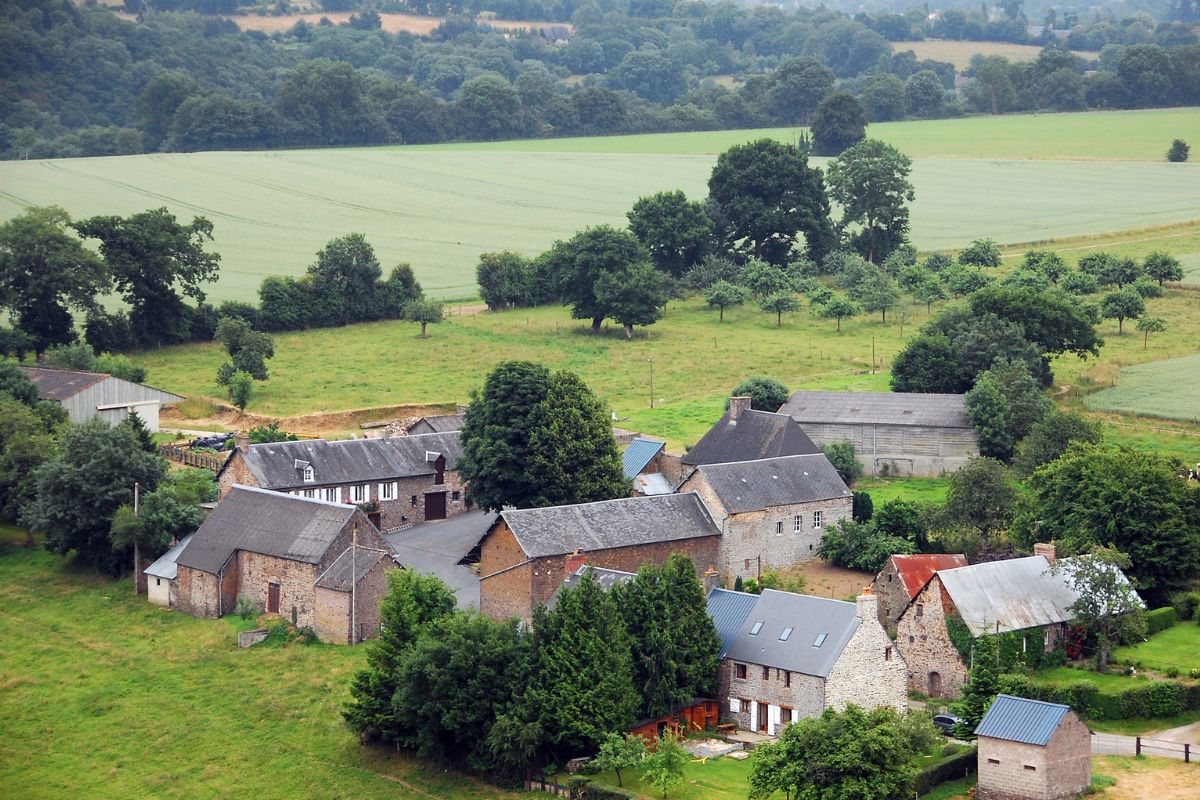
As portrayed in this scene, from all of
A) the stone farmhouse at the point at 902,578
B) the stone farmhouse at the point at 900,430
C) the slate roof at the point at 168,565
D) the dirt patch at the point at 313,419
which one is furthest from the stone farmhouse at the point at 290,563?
the stone farmhouse at the point at 900,430

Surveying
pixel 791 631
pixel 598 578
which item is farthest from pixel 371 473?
pixel 791 631

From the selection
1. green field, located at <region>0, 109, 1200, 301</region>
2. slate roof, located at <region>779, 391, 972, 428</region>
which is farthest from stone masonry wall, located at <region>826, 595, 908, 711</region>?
green field, located at <region>0, 109, 1200, 301</region>

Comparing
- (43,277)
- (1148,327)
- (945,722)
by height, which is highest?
(43,277)

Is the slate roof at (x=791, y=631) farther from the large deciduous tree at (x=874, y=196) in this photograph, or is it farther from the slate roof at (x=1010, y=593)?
the large deciduous tree at (x=874, y=196)

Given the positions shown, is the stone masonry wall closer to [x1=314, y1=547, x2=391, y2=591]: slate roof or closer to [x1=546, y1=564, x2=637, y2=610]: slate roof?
[x1=546, y1=564, x2=637, y2=610]: slate roof

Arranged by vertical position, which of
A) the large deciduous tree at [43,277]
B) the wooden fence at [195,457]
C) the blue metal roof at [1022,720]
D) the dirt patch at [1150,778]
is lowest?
the dirt patch at [1150,778]

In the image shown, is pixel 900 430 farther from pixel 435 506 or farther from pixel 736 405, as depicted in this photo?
pixel 435 506

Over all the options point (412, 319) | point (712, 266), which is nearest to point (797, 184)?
point (712, 266)
